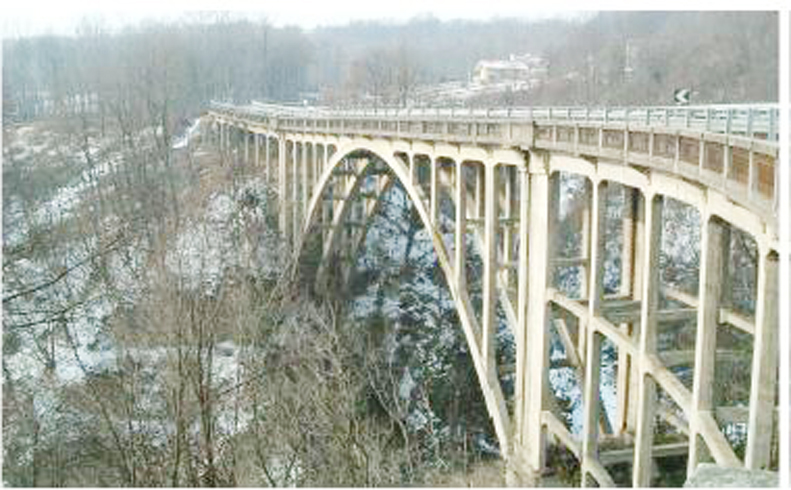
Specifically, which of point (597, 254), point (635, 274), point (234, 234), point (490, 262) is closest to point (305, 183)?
point (234, 234)

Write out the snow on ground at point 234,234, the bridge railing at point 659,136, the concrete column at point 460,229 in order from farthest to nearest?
the snow on ground at point 234,234 → the concrete column at point 460,229 → the bridge railing at point 659,136

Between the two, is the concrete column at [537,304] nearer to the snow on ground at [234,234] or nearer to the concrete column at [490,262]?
the concrete column at [490,262]

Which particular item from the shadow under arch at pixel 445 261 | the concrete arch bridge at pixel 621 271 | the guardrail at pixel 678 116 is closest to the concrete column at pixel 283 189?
the shadow under arch at pixel 445 261

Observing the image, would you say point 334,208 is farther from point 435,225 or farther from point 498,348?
point 435,225

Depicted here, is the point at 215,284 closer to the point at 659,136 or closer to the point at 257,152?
the point at 257,152

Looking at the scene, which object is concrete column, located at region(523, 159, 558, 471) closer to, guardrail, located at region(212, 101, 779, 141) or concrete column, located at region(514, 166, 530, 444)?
concrete column, located at region(514, 166, 530, 444)
